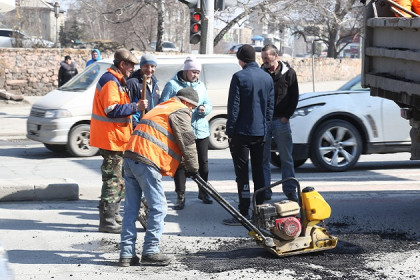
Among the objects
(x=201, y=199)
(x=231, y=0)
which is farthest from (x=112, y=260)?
(x=231, y=0)

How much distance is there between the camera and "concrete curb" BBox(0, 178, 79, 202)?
9.42m

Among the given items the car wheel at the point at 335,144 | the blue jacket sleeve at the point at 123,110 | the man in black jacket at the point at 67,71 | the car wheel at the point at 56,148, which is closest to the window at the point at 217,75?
the car wheel at the point at 56,148

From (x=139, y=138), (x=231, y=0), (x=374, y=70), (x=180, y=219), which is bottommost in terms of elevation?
(x=180, y=219)

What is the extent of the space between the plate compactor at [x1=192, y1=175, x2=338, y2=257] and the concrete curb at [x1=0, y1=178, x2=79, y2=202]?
3.24m

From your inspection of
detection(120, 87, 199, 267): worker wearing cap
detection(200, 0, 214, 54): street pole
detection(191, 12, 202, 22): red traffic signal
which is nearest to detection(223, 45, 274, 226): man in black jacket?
detection(120, 87, 199, 267): worker wearing cap

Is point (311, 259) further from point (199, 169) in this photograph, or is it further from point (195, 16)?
point (195, 16)

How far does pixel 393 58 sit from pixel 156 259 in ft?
9.87

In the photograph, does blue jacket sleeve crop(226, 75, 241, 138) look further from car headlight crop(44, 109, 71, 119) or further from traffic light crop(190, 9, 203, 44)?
traffic light crop(190, 9, 203, 44)

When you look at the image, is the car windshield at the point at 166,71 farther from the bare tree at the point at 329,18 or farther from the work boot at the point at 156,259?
the bare tree at the point at 329,18

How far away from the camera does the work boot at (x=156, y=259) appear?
21.7ft

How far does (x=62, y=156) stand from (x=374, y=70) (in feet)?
24.6

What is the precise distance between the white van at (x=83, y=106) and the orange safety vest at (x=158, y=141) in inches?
289

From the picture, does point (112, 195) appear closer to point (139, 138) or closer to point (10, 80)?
point (139, 138)

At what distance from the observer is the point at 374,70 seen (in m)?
8.16
